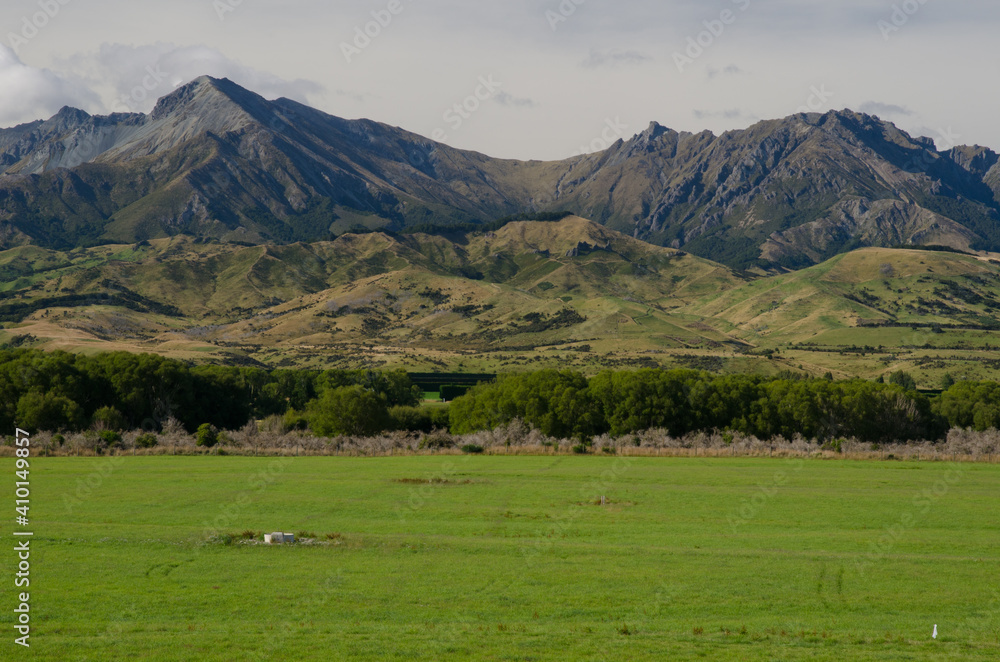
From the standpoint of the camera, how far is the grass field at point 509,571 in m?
19.4

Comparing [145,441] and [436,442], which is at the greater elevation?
[145,441]

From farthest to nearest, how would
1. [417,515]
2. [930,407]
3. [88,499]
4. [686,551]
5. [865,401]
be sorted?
[930,407], [865,401], [88,499], [417,515], [686,551]

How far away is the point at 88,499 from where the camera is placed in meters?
37.7

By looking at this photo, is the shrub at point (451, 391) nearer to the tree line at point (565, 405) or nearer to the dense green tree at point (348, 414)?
the tree line at point (565, 405)

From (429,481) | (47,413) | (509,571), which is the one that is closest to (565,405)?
(429,481)

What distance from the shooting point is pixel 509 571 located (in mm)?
25797

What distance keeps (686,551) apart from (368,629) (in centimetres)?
1290

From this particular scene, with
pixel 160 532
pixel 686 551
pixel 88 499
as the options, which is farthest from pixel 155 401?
pixel 686 551

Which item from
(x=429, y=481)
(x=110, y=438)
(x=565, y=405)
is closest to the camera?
(x=429, y=481)

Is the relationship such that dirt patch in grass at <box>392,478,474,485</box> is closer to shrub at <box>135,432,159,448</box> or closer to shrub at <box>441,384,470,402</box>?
shrub at <box>135,432,159,448</box>

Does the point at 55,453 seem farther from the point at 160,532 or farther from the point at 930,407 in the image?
the point at 930,407

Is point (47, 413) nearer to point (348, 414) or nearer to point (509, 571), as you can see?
point (348, 414)

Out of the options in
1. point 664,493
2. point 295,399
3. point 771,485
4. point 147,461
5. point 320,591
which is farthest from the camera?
point 295,399

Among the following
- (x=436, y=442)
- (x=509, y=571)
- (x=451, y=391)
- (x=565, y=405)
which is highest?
(x=565, y=405)
